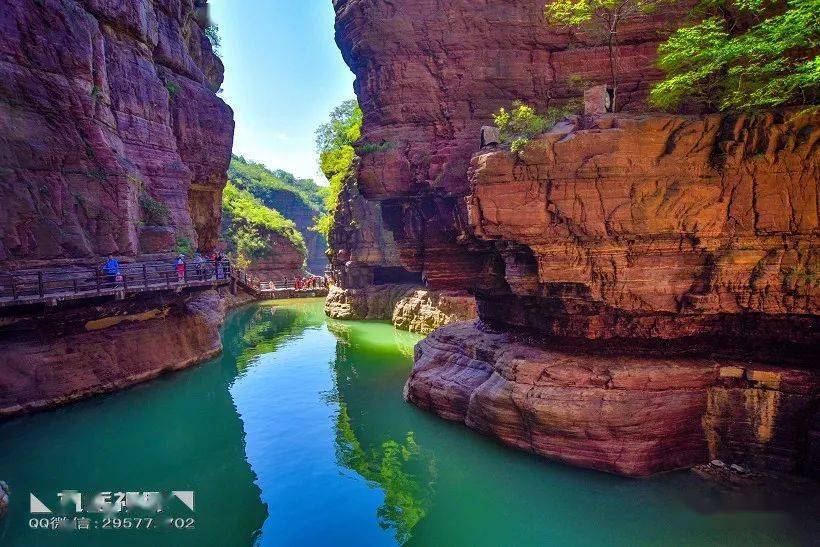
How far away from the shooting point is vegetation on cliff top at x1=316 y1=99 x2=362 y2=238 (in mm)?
32863

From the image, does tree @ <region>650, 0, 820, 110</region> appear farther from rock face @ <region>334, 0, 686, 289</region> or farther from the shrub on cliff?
rock face @ <region>334, 0, 686, 289</region>

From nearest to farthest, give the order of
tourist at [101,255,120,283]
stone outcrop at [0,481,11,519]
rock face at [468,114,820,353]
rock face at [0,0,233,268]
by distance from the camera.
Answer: stone outcrop at [0,481,11,519] < rock face at [468,114,820,353] < rock face at [0,0,233,268] < tourist at [101,255,120,283]

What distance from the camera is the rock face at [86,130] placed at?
16.4m

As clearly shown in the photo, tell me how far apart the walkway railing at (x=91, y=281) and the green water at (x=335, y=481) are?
13.1ft

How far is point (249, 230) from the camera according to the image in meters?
55.7

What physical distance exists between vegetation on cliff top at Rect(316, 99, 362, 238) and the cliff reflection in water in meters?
18.2

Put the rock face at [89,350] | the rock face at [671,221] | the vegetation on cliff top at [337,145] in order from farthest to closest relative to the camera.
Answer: the vegetation on cliff top at [337,145] → the rock face at [89,350] → the rock face at [671,221]

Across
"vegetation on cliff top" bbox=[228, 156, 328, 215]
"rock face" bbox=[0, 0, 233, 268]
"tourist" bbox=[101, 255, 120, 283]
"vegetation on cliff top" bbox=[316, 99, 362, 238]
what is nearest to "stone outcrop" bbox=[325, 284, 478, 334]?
"vegetation on cliff top" bbox=[316, 99, 362, 238]

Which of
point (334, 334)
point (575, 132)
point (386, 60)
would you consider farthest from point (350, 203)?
point (575, 132)

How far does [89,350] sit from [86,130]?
28.2ft

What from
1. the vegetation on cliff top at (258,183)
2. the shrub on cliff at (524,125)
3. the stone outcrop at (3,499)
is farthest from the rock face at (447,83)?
the vegetation on cliff top at (258,183)

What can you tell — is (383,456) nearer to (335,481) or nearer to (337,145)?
(335,481)

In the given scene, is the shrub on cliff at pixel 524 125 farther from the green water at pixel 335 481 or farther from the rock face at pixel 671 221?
the green water at pixel 335 481

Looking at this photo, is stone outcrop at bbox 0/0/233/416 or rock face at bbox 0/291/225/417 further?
stone outcrop at bbox 0/0/233/416
